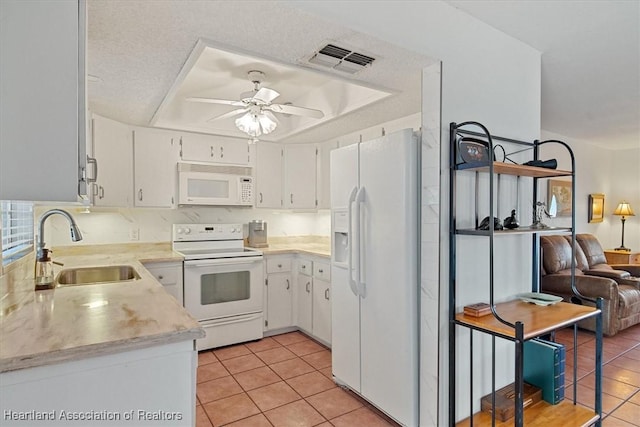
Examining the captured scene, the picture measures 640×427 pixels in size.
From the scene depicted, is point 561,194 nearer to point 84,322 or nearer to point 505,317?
point 505,317

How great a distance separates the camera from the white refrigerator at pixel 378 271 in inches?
84.7

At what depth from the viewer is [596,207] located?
18.7 feet

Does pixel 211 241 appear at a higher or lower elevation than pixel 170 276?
higher

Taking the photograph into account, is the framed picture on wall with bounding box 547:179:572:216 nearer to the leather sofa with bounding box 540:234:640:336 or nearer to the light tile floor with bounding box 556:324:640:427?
the leather sofa with bounding box 540:234:640:336

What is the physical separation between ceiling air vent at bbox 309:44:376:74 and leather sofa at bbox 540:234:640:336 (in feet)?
11.6

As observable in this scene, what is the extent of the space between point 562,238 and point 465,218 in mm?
3352

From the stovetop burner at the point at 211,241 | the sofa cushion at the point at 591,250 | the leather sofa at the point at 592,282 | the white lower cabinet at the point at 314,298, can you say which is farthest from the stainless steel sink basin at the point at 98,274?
the sofa cushion at the point at 591,250

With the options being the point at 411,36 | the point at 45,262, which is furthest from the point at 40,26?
the point at 411,36

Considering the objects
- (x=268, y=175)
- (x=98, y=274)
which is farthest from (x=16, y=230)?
(x=268, y=175)

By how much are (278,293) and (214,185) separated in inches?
52.4

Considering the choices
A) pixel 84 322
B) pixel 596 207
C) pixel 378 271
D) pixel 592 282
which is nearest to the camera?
pixel 84 322

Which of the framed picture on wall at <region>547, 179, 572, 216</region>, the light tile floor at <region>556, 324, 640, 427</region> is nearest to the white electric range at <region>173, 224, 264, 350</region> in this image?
the light tile floor at <region>556, 324, 640, 427</region>

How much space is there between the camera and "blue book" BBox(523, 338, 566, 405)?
2193mm

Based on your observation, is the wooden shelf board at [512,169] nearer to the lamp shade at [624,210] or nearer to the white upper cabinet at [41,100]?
the white upper cabinet at [41,100]
